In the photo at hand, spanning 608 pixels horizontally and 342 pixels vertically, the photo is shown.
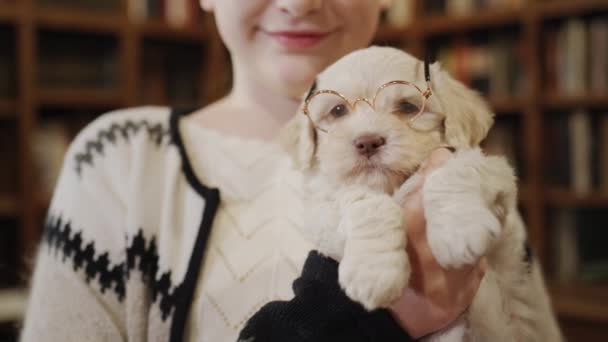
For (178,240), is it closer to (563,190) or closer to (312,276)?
(312,276)

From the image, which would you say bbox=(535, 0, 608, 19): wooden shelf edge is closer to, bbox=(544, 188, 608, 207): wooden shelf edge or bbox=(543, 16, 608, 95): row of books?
bbox=(543, 16, 608, 95): row of books

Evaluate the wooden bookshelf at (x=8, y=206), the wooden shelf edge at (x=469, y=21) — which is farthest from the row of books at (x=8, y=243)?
the wooden shelf edge at (x=469, y=21)

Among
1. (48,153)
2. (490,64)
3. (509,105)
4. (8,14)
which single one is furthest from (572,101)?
(8,14)

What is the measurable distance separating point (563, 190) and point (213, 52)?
8.10 feet

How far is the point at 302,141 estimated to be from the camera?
124cm

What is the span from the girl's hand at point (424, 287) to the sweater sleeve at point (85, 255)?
2.02 ft

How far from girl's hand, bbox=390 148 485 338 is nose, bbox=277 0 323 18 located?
476 millimetres

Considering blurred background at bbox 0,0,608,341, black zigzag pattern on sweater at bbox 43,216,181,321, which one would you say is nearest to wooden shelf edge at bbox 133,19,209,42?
blurred background at bbox 0,0,608,341

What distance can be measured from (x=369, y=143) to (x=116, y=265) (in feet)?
1.98

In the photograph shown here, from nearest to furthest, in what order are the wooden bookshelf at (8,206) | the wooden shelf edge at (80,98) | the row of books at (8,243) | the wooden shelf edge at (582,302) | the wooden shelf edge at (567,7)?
the wooden shelf edge at (582,302)
the wooden shelf edge at (567,7)
the wooden bookshelf at (8,206)
the row of books at (8,243)
the wooden shelf edge at (80,98)

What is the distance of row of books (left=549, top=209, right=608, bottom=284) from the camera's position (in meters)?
3.33

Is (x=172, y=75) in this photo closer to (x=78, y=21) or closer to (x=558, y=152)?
(x=78, y=21)

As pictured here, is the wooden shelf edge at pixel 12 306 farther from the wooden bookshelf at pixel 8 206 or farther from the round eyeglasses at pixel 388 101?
the round eyeglasses at pixel 388 101

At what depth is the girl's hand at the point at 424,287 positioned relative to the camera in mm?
955
